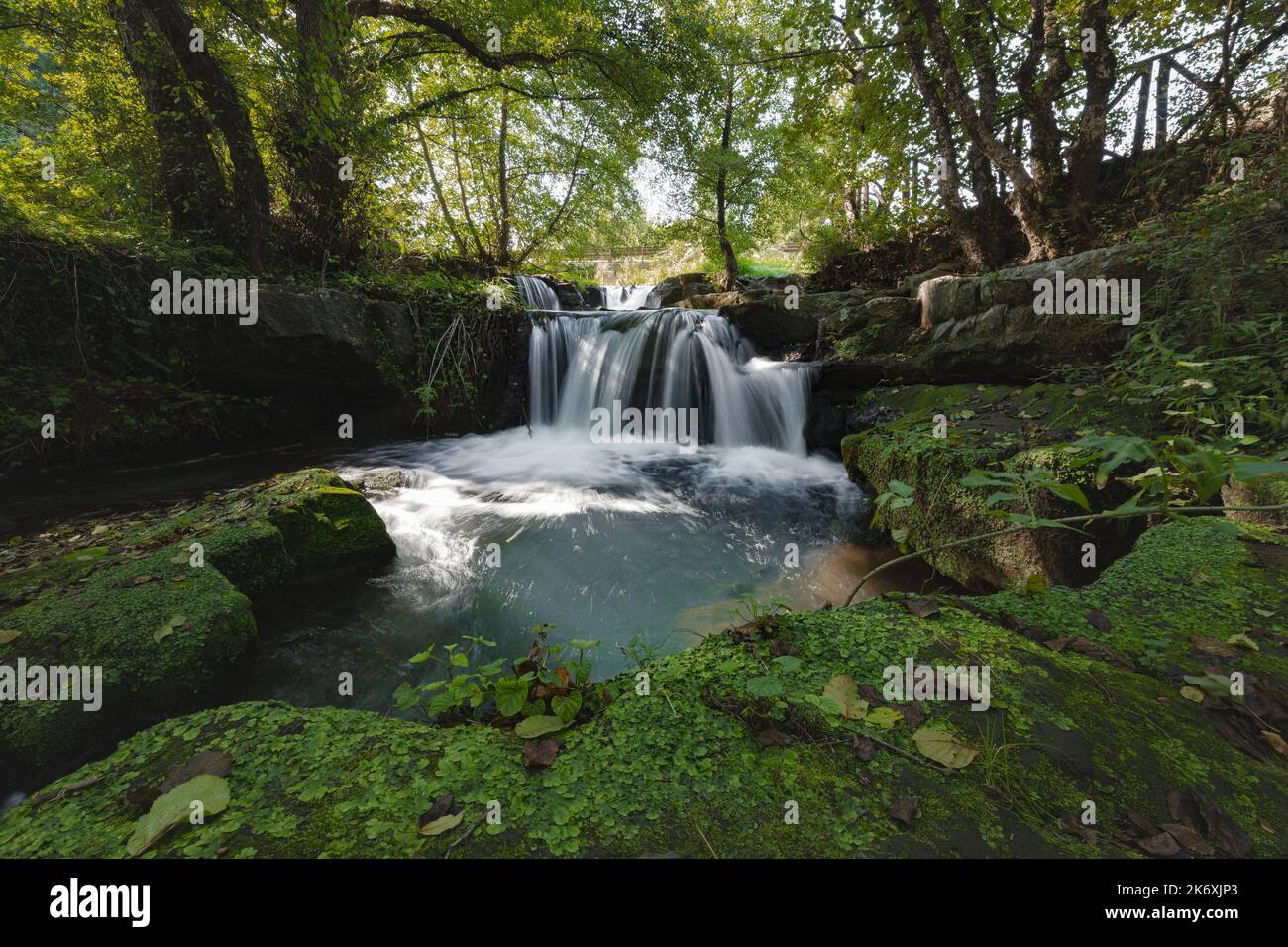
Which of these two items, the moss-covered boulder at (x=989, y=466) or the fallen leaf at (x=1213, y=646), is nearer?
the fallen leaf at (x=1213, y=646)

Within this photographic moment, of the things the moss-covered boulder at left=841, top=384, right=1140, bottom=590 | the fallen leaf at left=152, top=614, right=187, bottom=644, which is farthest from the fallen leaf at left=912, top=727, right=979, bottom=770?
the fallen leaf at left=152, top=614, right=187, bottom=644

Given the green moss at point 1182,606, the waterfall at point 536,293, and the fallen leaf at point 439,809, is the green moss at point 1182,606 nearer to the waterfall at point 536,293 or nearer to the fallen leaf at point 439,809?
the fallen leaf at point 439,809

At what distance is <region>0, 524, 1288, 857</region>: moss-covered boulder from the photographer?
1.16 m

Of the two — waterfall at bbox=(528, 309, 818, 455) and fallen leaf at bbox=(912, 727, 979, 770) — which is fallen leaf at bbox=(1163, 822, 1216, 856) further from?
waterfall at bbox=(528, 309, 818, 455)

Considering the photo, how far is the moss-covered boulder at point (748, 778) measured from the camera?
1160 millimetres

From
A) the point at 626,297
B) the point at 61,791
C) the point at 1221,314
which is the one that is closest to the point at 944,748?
the point at 61,791

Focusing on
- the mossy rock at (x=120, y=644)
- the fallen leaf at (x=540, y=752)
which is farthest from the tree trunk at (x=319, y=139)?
the fallen leaf at (x=540, y=752)

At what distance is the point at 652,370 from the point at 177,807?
8.94 metres

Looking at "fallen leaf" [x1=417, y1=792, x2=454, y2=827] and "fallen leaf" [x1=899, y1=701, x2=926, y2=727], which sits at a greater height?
"fallen leaf" [x1=899, y1=701, x2=926, y2=727]

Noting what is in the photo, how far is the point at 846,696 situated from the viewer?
1626mm

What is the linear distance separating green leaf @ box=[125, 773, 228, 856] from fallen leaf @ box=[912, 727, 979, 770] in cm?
203

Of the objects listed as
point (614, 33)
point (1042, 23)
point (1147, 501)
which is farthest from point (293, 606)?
point (1042, 23)
